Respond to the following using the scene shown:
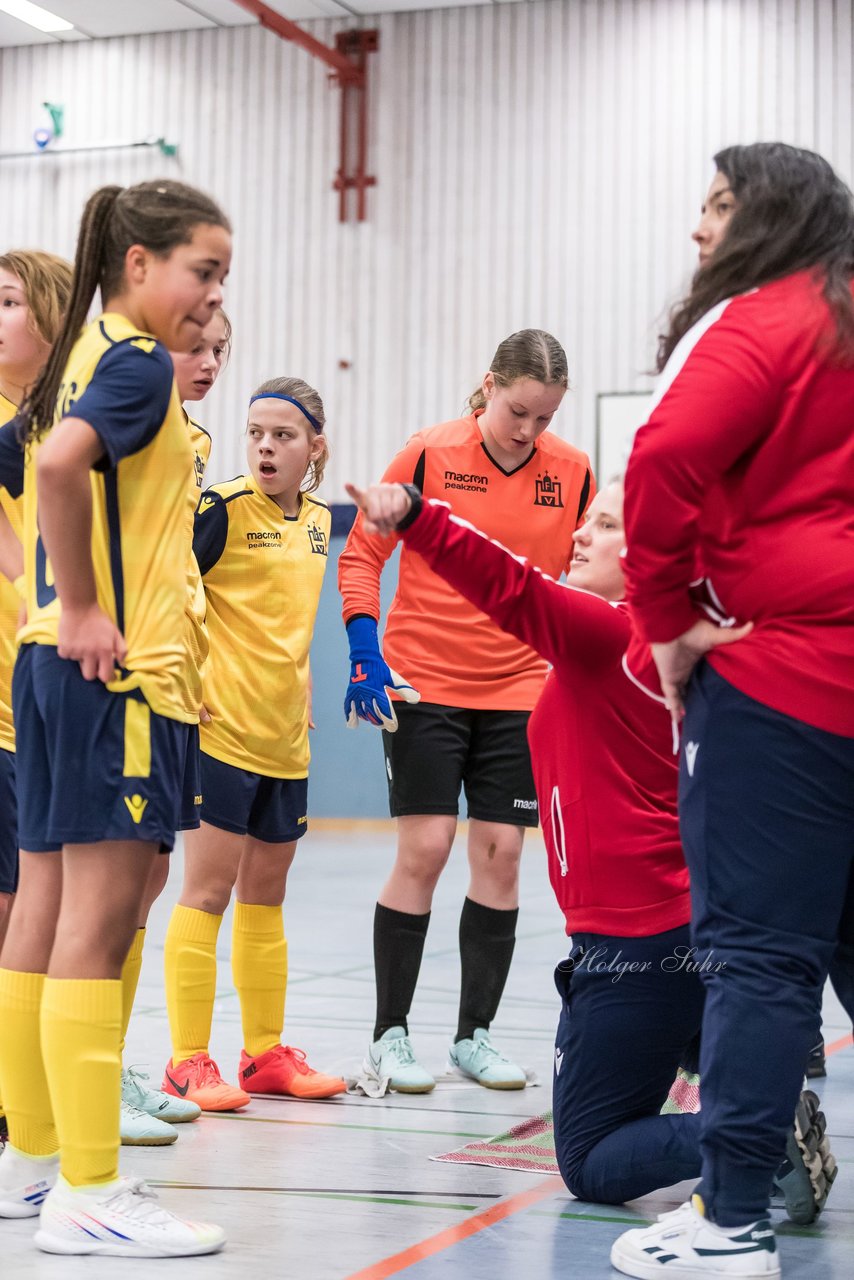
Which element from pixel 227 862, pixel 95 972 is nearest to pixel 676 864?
pixel 95 972

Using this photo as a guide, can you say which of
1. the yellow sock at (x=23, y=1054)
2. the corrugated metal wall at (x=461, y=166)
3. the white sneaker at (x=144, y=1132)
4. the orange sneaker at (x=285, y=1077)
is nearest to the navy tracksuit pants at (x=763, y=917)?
the yellow sock at (x=23, y=1054)

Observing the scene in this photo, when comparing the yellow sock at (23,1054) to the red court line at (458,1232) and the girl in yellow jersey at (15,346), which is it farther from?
the red court line at (458,1232)

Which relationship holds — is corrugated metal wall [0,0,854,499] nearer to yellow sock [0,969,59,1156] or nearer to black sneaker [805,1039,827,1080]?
black sneaker [805,1039,827,1080]

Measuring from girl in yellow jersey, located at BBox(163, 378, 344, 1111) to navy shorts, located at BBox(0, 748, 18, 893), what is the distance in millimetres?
584

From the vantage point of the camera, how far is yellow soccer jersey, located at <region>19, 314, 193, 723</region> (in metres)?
2.17

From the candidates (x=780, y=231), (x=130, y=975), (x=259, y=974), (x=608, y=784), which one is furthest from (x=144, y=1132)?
(x=780, y=231)

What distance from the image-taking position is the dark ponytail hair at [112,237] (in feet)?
7.37

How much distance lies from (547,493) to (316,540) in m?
0.61

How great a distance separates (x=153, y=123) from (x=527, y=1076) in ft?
33.2

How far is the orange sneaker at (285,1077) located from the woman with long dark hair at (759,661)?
1379 millimetres

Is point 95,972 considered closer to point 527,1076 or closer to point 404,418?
point 527,1076

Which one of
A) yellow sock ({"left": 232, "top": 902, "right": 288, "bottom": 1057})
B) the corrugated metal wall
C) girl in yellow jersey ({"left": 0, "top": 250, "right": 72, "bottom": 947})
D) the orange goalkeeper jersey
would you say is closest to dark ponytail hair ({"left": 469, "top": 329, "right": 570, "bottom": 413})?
the orange goalkeeper jersey

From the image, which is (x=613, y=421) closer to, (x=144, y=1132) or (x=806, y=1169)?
(x=144, y=1132)

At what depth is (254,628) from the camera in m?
3.41
